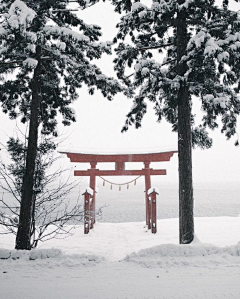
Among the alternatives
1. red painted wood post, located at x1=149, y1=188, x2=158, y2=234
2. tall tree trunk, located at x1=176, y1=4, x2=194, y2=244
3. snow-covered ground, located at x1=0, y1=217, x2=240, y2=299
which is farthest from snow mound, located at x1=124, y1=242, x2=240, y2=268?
red painted wood post, located at x1=149, y1=188, x2=158, y2=234

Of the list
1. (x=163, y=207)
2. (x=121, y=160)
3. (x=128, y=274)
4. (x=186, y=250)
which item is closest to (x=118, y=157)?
(x=121, y=160)

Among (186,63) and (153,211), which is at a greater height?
(186,63)

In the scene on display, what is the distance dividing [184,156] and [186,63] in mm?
2132

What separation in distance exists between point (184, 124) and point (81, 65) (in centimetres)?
275

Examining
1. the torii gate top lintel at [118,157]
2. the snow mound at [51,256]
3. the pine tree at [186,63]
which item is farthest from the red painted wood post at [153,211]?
the snow mound at [51,256]

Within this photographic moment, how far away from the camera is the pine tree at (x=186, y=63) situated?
446cm

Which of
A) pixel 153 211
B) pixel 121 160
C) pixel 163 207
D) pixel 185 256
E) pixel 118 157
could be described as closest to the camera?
pixel 185 256

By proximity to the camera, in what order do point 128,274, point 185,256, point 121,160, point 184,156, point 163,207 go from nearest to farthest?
point 128,274 → point 185,256 → point 184,156 → point 121,160 → point 163,207

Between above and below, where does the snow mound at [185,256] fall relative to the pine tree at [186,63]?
below

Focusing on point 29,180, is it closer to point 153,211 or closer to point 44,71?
point 44,71

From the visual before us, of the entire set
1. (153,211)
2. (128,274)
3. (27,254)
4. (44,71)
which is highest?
(44,71)

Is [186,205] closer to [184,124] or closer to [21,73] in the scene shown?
[184,124]

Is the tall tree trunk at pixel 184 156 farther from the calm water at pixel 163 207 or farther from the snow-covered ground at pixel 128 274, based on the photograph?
the calm water at pixel 163 207

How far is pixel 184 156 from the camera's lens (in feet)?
17.6
